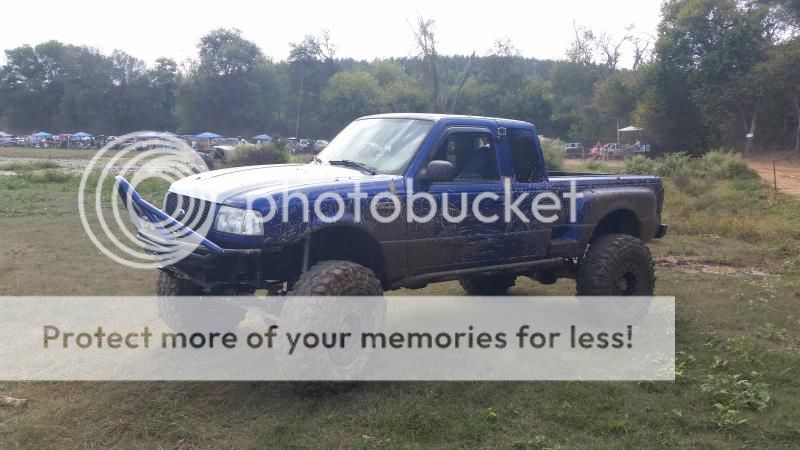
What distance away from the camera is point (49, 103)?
82562 mm

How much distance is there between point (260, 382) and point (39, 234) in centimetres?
804

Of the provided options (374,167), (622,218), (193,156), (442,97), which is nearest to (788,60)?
(442,97)

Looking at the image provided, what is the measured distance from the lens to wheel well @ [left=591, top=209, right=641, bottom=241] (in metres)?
7.09

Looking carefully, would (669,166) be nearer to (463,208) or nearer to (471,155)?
(471,155)

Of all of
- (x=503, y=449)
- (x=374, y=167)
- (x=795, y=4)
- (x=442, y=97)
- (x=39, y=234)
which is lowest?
(x=503, y=449)

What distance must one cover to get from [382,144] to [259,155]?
796 inches

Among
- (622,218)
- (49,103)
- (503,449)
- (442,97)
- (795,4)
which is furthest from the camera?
(49,103)

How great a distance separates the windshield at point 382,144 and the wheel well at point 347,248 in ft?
2.00

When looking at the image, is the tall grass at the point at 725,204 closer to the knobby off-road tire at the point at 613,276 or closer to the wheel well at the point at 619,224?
the wheel well at the point at 619,224

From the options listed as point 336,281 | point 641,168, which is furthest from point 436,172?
point 641,168

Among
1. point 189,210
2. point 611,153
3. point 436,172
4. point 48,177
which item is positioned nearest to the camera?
point 189,210

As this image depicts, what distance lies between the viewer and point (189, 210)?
16.3 ft

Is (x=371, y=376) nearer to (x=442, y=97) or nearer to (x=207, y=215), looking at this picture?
(x=207, y=215)

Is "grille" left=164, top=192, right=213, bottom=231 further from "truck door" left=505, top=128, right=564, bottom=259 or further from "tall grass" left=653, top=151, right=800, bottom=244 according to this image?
"tall grass" left=653, top=151, right=800, bottom=244
